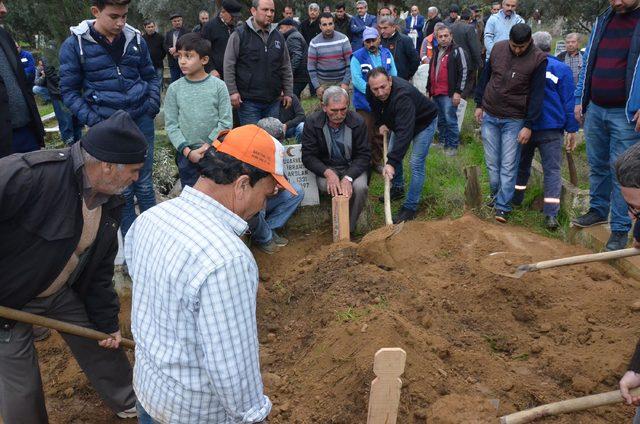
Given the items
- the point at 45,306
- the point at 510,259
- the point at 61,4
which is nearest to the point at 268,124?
the point at 510,259

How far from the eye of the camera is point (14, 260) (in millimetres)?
2580

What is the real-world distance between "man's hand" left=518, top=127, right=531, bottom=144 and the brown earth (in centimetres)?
96

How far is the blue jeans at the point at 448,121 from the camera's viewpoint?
25.2 ft

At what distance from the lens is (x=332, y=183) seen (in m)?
5.55

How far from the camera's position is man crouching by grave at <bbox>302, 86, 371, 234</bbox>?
553 centimetres

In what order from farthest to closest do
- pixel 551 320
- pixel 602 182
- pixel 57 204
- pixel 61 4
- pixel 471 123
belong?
pixel 61 4
pixel 471 123
pixel 602 182
pixel 551 320
pixel 57 204

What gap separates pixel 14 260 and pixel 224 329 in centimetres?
140

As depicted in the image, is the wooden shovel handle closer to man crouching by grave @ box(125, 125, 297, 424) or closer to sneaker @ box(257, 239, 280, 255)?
sneaker @ box(257, 239, 280, 255)

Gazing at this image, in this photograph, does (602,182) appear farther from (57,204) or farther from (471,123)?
(57,204)

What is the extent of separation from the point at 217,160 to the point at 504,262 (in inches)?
133

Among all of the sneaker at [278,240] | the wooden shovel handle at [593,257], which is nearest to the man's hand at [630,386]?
the wooden shovel handle at [593,257]

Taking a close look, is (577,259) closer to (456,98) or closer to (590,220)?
(590,220)

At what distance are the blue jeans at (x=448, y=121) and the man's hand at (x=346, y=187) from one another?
2.84 metres

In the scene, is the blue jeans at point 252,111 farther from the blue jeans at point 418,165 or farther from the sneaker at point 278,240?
the blue jeans at point 418,165
